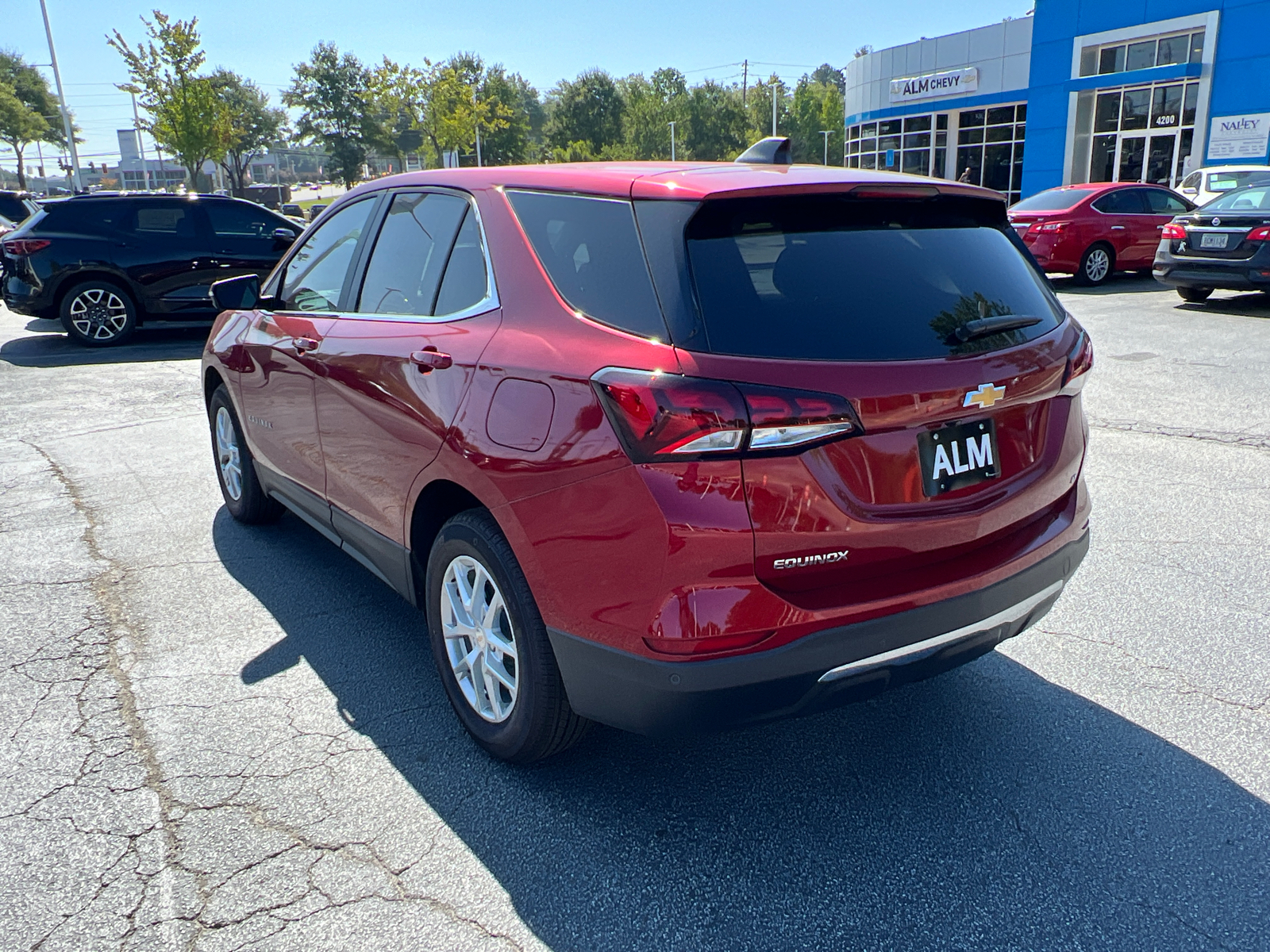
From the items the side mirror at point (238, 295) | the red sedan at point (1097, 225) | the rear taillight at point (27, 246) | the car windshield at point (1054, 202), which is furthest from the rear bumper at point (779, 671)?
the car windshield at point (1054, 202)

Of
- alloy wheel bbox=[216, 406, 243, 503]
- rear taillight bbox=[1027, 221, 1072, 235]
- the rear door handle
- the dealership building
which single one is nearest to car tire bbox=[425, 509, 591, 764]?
the rear door handle

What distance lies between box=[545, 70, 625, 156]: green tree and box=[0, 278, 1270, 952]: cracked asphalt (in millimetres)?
81924

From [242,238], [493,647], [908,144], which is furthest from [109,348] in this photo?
[908,144]

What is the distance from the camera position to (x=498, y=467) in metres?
2.69

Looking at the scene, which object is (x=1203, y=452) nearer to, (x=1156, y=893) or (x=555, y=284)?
(x=1156, y=893)


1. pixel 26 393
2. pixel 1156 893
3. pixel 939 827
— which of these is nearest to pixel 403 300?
pixel 939 827

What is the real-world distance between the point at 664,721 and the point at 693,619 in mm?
296

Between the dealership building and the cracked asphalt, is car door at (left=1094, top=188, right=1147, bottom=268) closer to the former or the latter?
the dealership building

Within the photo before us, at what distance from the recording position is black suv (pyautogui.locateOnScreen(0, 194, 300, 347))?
38.9ft

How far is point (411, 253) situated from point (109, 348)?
10.6m

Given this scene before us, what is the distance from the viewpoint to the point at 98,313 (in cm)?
1220

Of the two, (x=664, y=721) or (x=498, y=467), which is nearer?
(x=664, y=721)

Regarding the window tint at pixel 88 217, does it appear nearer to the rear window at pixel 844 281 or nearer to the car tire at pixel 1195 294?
the rear window at pixel 844 281

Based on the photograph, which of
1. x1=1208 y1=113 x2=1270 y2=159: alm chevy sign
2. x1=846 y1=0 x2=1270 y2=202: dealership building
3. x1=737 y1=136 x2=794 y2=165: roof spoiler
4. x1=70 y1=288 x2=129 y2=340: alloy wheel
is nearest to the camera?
x1=737 y1=136 x2=794 y2=165: roof spoiler
